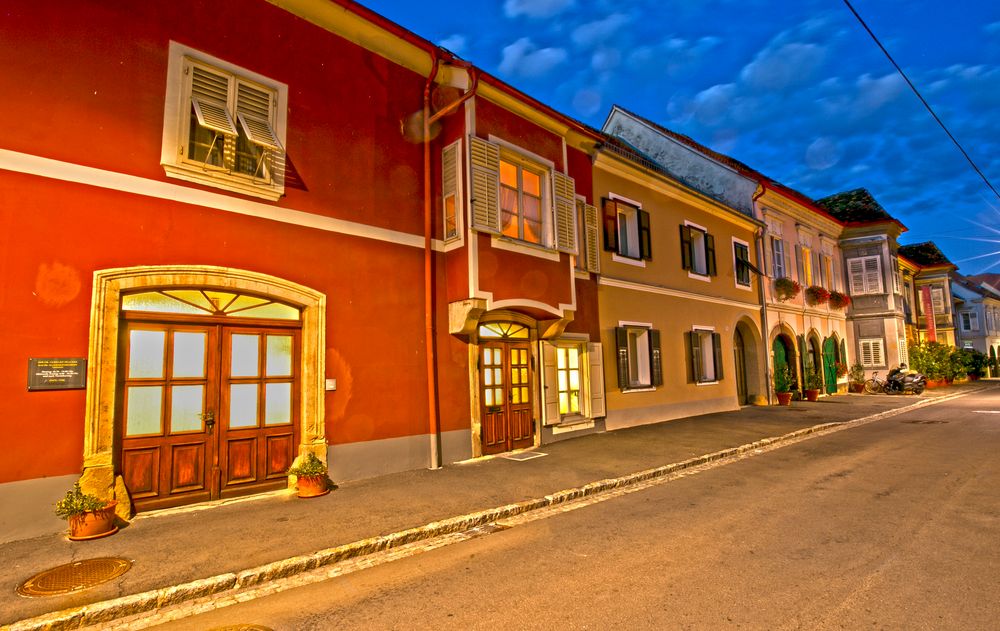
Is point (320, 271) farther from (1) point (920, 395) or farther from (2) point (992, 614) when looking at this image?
(1) point (920, 395)

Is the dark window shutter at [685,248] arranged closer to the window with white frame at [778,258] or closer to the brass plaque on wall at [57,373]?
the window with white frame at [778,258]

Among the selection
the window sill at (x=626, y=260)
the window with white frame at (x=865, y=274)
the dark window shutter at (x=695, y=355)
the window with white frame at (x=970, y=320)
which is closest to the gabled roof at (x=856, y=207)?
the window with white frame at (x=865, y=274)

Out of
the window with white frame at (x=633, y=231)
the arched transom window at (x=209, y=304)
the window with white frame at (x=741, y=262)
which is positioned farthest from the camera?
the window with white frame at (x=741, y=262)

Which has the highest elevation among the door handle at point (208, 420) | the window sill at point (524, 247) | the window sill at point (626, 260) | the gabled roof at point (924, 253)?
the gabled roof at point (924, 253)

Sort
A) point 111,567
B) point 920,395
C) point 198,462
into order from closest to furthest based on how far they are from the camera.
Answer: point 111,567 → point 198,462 → point 920,395

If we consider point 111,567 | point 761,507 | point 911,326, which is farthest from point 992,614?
point 911,326

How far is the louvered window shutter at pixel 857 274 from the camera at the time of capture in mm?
24609

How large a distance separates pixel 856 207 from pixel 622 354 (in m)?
22.4

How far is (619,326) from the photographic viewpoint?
12805mm

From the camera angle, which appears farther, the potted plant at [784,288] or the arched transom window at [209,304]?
the potted plant at [784,288]

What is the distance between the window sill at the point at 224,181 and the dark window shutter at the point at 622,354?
A: 27.6 ft

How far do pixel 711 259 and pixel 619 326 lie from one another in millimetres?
5748

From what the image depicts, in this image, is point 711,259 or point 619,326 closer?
point 619,326

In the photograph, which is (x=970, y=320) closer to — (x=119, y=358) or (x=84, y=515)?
(x=119, y=358)
